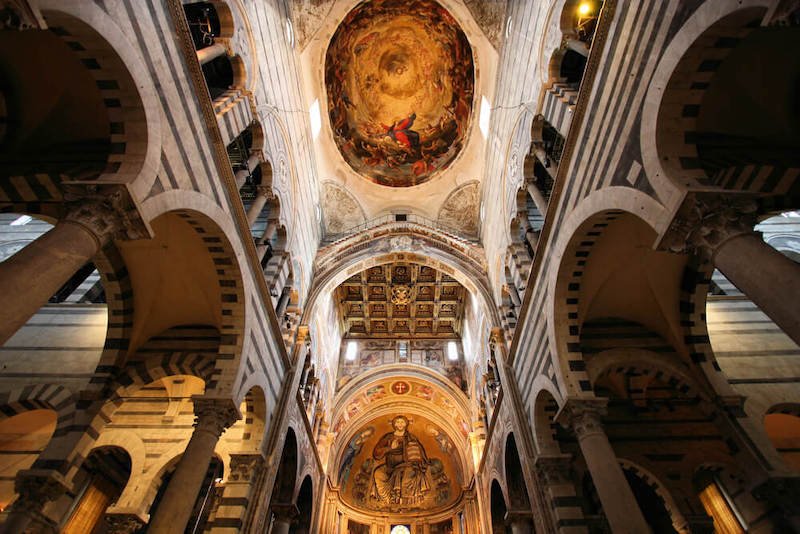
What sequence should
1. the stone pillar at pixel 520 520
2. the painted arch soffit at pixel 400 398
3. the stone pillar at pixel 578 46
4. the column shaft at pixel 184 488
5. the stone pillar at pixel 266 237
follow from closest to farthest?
the column shaft at pixel 184 488
the stone pillar at pixel 578 46
the stone pillar at pixel 266 237
the stone pillar at pixel 520 520
the painted arch soffit at pixel 400 398

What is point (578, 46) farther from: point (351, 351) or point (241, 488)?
point (351, 351)

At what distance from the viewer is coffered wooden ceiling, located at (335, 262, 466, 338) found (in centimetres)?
1752

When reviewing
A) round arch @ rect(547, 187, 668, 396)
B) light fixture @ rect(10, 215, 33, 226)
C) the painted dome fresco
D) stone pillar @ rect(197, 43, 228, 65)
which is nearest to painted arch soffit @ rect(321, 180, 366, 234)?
the painted dome fresco

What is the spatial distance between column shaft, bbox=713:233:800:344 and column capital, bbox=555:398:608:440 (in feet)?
10.4

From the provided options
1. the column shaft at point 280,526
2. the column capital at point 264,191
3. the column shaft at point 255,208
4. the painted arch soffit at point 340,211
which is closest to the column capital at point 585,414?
the column shaft at point 255,208

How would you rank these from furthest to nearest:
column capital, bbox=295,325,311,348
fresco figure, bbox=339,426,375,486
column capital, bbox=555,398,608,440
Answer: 1. fresco figure, bbox=339,426,375,486
2. column capital, bbox=295,325,311,348
3. column capital, bbox=555,398,608,440

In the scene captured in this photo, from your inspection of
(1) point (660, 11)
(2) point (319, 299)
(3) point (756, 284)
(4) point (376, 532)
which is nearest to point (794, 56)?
(1) point (660, 11)

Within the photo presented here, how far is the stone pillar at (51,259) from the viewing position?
10.4 ft

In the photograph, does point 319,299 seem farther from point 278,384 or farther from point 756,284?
point 756,284

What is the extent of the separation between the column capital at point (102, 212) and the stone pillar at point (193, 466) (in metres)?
3.43

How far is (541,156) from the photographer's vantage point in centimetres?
859

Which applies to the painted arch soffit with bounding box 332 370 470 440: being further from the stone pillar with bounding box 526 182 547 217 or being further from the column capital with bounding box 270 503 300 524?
the stone pillar with bounding box 526 182 547 217

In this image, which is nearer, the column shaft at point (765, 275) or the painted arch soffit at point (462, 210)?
the column shaft at point (765, 275)

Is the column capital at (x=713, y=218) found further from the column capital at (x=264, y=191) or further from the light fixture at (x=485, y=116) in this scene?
the light fixture at (x=485, y=116)
